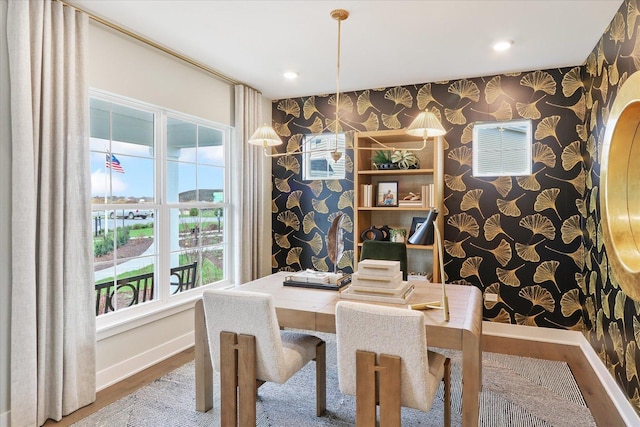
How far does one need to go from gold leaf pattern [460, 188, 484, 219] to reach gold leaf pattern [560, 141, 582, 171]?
0.77 m

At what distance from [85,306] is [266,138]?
161 centimetres

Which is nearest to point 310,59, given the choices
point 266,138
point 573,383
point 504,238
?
point 266,138

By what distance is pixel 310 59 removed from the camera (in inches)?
136

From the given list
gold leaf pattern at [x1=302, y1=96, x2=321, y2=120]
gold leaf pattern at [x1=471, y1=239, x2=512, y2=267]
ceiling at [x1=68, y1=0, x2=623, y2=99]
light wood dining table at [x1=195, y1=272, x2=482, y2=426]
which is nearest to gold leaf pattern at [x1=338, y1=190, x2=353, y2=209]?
gold leaf pattern at [x1=302, y1=96, x2=321, y2=120]

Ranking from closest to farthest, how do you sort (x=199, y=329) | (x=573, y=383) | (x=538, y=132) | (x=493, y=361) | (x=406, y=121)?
(x=199, y=329) < (x=573, y=383) < (x=493, y=361) < (x=538, y=132) < (x=406, y=121)

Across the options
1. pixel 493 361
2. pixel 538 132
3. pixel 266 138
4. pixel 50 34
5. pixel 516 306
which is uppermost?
pixel 50 34

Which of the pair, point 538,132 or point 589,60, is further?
point 538,132

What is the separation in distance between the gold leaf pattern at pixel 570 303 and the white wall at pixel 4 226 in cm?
427

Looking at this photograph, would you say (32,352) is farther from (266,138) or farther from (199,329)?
(266,138)

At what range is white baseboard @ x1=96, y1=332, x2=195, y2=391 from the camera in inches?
111

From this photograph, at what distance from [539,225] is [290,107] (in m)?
2.99

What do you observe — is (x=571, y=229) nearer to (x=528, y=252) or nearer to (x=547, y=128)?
(x=528, y=252)

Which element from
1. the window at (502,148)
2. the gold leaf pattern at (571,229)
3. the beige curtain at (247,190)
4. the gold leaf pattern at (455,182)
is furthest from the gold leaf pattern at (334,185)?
the gold leaf pattern at (571,229)

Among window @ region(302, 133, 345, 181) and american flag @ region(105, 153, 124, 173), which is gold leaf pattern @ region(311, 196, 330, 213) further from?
american flag @ region(105, 153, 124, 173)
